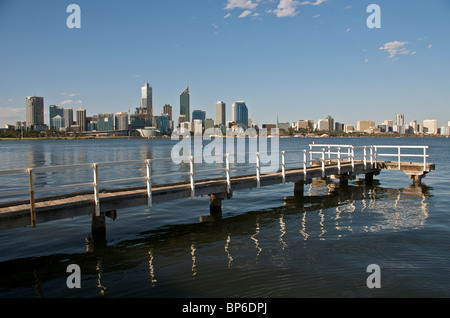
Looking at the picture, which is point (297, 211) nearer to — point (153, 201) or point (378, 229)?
point (378, 229)

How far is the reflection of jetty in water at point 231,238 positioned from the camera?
30.5 feet

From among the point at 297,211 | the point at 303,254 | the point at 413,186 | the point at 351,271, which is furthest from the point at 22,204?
the point at 413,186

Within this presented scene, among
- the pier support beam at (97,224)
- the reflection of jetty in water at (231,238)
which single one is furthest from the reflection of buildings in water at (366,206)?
the pier support beam at (97,224)

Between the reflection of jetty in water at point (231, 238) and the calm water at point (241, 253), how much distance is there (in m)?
0.03

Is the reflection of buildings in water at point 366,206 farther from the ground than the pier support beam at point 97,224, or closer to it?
closer to it

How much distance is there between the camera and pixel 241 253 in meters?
10.4

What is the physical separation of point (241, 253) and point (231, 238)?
67.0 inches

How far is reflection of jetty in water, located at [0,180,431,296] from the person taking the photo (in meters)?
9.30

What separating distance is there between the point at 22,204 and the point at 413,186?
2319 cm

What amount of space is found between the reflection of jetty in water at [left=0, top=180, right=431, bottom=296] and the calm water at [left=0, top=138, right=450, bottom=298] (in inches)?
1.4

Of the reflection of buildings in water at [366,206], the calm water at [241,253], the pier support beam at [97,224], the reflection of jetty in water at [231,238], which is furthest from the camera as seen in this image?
the reflection of buildings in water at [366,206]

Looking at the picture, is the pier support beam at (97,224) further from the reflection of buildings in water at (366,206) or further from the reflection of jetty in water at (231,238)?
the reflection of buildings in water at (366,206)

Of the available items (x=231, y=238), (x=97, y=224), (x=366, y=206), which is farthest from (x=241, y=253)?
(x=366, y=206)

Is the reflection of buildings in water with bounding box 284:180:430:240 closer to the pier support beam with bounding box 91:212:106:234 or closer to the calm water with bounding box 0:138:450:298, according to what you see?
the calm water with bounding box 0:138:450:298
